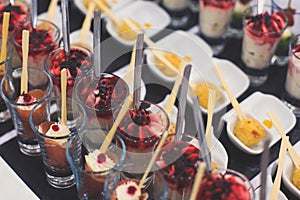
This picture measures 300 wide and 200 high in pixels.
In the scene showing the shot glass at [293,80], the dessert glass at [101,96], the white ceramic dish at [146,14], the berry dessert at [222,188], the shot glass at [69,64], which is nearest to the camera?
the berry dessert at [222,188]

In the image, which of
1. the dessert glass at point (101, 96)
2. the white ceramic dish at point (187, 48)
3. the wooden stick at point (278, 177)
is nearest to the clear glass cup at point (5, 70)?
the dessert glass at point (101, 96)

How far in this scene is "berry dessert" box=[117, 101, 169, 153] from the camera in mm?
1582

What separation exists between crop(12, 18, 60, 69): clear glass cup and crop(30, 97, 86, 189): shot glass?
0.71ft

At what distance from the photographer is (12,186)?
5.57ft

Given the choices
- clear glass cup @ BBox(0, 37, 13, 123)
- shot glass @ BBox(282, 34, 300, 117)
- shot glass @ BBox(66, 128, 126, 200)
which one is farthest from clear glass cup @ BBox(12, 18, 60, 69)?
shot glass @ BBox(282, 34, 300, 117)

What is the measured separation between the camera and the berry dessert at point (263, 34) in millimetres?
1958

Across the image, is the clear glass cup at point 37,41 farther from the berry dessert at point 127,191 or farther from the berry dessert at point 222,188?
the berry dessert at point 222,188

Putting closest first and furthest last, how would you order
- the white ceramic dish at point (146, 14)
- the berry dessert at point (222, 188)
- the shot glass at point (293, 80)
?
1. the berry dessert at point (222, 188)
2. the shot glass at point (293, 80)
3. the white ceramic dish at point (146, 14)

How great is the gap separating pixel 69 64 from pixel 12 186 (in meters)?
0.40

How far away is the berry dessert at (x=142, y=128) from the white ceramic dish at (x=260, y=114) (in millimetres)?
283

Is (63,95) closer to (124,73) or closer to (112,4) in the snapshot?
(124,73)

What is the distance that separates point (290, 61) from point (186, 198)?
2.12 ft

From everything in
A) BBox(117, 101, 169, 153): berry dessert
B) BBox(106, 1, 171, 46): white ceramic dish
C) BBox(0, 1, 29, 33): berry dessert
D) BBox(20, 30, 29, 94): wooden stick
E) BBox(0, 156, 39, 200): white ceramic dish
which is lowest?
BBox(0, 156, 39, 200): white ceramic dish

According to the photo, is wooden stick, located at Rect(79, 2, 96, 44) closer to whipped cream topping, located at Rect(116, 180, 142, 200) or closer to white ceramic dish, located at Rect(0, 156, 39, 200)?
white ceramic dish, located at Rect(0, 156, 39, 200)
